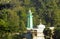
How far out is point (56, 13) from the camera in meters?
42.8

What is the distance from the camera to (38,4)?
51562mm

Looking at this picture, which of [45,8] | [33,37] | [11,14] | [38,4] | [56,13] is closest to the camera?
[33,37]

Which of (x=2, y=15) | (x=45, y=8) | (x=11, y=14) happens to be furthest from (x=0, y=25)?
(x=45, y=8)

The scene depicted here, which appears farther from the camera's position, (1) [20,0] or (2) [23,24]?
(1) [20,0]

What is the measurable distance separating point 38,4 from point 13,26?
2007 centimetres

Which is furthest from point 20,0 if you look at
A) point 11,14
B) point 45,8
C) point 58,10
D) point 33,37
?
point 33,37

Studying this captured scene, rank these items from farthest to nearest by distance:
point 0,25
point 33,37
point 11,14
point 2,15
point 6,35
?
point 11,14, point 2,15, point 0,25, point 6,35, point 33,37

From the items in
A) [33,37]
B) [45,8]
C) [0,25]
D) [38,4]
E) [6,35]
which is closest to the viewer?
[33,37]

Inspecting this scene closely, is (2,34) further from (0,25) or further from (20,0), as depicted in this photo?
(20,0)

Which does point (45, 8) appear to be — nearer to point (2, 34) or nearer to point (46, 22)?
point (46, 22)

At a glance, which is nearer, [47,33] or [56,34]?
[56,34]

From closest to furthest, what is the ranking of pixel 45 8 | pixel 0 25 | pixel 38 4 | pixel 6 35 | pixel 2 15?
pixel 6 35 < pixel 0 25 < pixel 2 15 < pixel 45 8 < pixel 38 4

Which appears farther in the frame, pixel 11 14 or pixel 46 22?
pixel 46 22

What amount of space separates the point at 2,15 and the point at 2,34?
6443 millimetres
